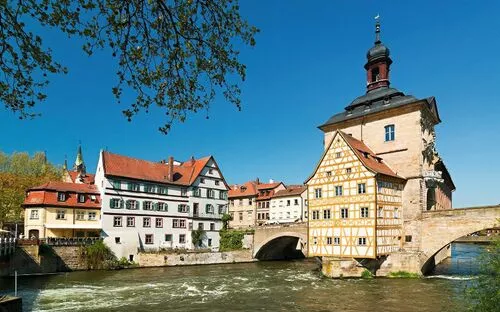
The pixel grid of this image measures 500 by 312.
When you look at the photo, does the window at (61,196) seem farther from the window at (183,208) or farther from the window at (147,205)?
the window at (183,208)

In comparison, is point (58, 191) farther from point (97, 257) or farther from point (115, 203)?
point (97, 257)

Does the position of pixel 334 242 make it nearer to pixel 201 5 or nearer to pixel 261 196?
pixel 201 5

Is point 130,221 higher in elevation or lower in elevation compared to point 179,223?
higher

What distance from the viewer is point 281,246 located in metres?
47.7

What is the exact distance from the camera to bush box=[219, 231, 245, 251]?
4509 centimetres

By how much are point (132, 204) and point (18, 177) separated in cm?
2230

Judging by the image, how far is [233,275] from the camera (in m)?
32.0

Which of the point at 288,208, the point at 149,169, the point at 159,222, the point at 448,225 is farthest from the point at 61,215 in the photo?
the point at 288,208

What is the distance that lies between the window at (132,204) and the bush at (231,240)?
11.4 m

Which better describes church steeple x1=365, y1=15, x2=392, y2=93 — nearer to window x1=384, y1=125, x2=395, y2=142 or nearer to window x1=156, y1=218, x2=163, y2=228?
window x1=384, y1=125, x2=395, y2=142

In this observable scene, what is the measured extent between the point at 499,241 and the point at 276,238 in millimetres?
32706

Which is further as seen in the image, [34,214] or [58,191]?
[58,191]

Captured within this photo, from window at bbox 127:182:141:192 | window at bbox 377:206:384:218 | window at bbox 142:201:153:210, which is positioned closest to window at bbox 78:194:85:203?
window at bbox 127:182:141:192

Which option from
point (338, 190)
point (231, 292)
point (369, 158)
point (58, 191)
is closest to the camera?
point (231, 292)
